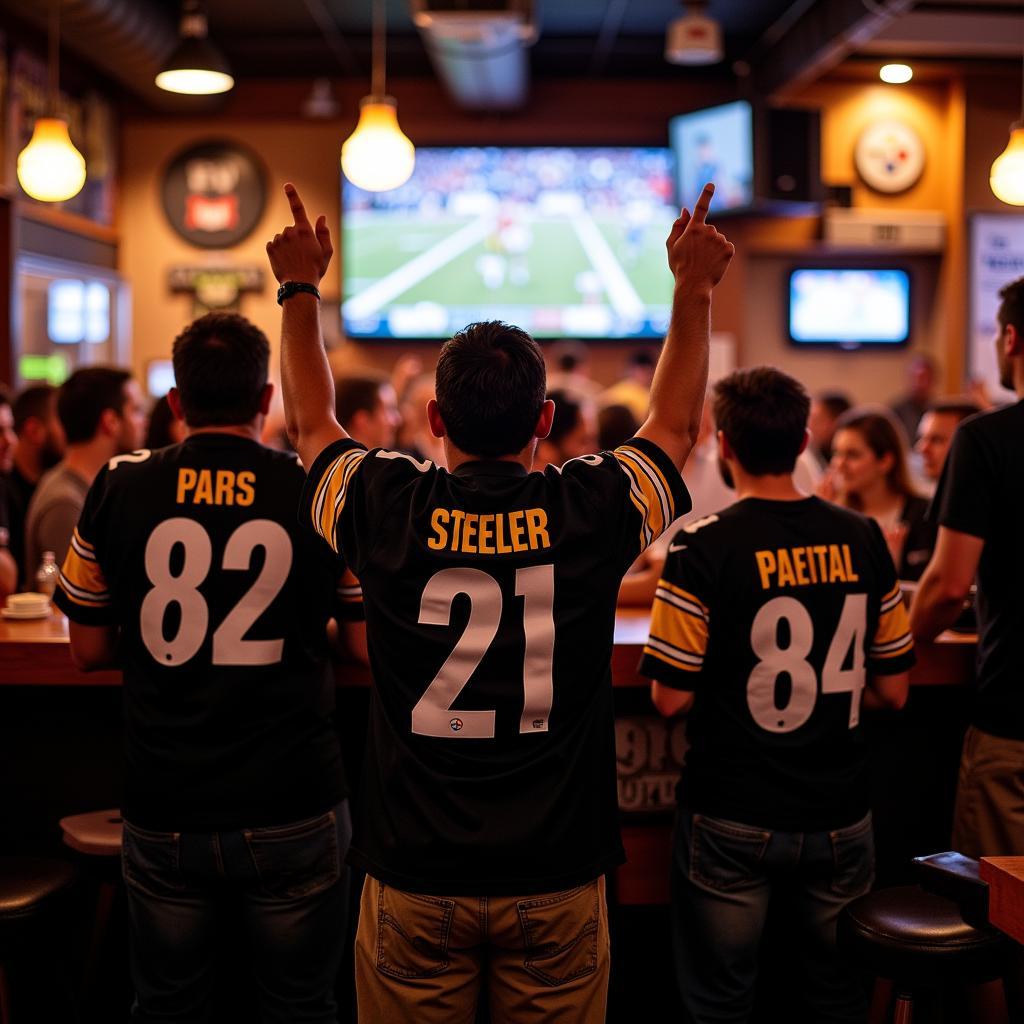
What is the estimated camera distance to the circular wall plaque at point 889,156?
8422 mm

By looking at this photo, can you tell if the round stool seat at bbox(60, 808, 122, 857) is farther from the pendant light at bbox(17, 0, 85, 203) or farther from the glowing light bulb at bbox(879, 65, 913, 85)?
the glowing light bulb at bbox(879, 65, 913, 85)

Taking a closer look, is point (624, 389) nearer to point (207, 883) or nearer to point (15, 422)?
point (15, 422)

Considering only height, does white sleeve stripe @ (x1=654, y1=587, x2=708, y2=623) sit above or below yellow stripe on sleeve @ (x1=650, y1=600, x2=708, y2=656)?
above

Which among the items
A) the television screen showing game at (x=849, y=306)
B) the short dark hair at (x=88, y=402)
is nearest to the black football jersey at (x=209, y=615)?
the short dark hair at (x=88, y=402)

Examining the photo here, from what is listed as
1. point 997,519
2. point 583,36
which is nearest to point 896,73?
point 583,36

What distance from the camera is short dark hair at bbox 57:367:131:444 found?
349 cm

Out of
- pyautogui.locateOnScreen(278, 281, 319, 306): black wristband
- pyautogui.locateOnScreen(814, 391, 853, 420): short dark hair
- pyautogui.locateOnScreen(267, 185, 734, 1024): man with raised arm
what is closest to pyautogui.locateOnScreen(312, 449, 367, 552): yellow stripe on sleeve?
pyautogui.locateOnScreen(267, 185, 734, 1024): man with raised arm

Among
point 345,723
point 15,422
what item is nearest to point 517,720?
point 345,723

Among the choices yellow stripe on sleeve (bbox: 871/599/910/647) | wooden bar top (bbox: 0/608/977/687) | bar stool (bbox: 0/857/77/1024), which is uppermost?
yellow stripe on sleeve (bbox: 871/599/910/647)

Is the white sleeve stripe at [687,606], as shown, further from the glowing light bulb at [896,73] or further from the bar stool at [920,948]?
the glowing light bulb at [896,73]

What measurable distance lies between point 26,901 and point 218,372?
991 millimetres

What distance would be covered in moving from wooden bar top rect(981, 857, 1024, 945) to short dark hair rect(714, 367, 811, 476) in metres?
0.84

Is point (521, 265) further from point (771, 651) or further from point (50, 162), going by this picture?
point (771, 651)

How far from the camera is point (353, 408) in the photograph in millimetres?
4109
